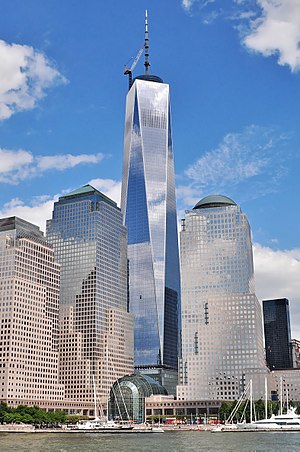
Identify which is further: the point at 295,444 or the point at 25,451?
the point at 295,444

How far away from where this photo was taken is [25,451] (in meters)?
124

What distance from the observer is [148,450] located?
12669 cm

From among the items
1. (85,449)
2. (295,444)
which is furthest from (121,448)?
(295,444)

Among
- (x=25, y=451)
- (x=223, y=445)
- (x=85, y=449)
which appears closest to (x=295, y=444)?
(x=223, y=445)

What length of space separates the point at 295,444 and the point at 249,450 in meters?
29.7

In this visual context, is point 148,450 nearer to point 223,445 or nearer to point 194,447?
point 194,447

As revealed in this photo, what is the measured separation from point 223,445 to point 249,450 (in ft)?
64.5

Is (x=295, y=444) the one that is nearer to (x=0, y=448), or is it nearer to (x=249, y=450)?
(x=249, y=450)

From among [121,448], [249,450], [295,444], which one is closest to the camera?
[249,450]

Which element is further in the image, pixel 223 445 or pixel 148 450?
pixel 223 445

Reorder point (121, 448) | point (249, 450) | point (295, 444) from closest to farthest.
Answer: point (249, 450) → point (121, 448) → point (295, 444)

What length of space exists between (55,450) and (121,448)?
15.7 meters

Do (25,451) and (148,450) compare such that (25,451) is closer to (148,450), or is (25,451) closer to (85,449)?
(85,449)

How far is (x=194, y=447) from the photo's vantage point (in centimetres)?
13512
